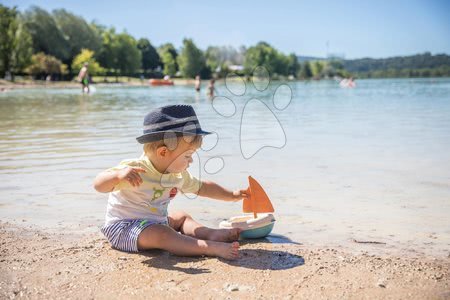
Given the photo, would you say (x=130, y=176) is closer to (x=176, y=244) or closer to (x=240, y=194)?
(x=176, y=244)

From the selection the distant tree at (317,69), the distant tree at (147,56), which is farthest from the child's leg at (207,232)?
the distant tree at (317,69)

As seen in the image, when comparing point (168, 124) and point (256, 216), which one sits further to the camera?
point (256, 216)

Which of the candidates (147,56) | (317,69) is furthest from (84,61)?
(317,69)

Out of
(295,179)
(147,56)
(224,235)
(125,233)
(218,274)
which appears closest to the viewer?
(218,274)

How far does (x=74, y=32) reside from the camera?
88.9m

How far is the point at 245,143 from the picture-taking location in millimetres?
8211

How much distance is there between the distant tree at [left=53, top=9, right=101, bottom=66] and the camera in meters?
87.4

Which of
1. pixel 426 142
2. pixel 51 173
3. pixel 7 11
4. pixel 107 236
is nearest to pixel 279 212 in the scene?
→ pixel 107 236

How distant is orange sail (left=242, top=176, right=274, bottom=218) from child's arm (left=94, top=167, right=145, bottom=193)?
2.79 feet

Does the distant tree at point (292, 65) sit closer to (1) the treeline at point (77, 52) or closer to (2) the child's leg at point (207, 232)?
(1) the treeline at point (77, 52)

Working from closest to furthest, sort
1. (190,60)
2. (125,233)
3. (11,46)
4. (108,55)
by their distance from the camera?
(125,233) < (11,46) < (108,55) < (190,60)

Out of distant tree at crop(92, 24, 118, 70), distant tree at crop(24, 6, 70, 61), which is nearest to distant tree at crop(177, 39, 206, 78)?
distant tree at crop(92, 24, 118, 70)

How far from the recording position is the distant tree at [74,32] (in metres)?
87.4

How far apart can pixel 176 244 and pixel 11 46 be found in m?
67.6
